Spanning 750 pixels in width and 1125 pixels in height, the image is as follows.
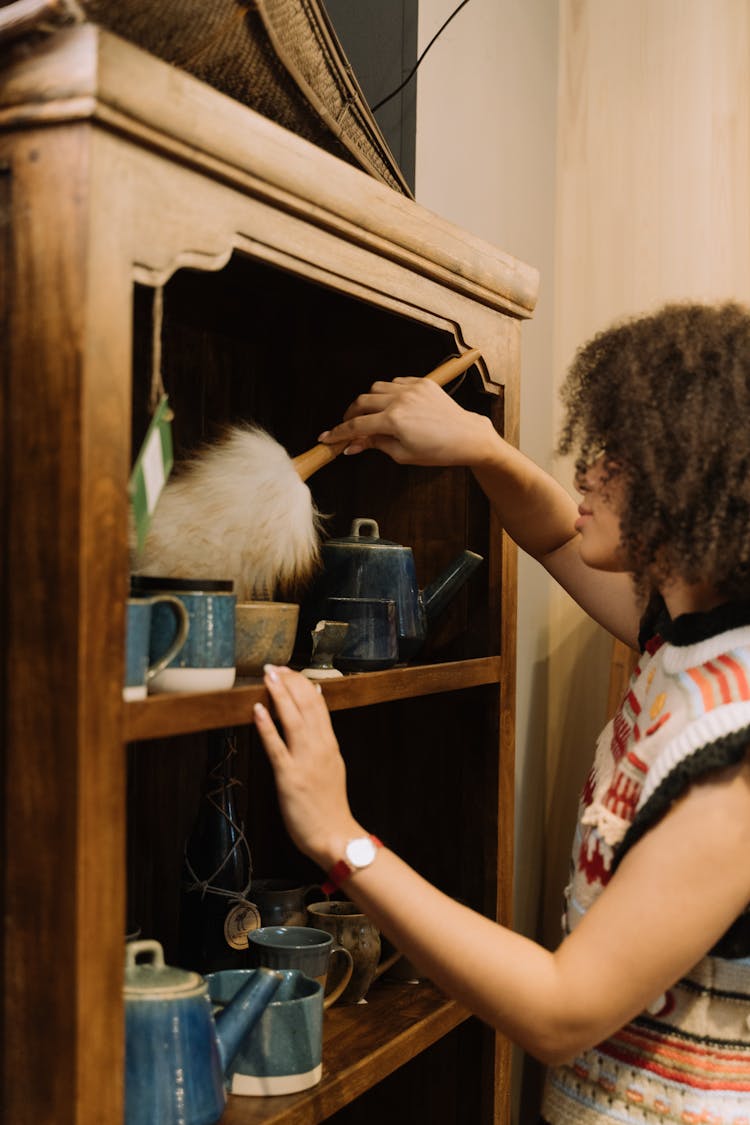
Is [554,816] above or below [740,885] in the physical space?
below

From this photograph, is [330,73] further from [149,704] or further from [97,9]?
[149,704]

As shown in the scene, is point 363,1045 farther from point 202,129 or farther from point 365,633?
point 202,129

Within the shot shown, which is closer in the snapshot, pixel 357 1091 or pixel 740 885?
pixel 740 885

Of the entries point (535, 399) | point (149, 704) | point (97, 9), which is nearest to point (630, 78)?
point (535, 399)

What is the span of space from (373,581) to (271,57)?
563mm

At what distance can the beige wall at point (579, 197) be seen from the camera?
2.08m

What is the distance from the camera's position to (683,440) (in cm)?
106

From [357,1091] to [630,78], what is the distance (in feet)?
6.01

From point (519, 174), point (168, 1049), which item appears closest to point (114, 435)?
point (168, 1049)

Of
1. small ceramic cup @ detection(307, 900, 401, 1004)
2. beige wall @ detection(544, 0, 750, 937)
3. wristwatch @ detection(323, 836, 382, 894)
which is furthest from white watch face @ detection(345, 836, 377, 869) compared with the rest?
beige wall @ detection(544, 0, 750, 937)

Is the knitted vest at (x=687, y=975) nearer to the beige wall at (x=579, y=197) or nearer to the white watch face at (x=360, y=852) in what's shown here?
the white watch face at (x=360, y=852)

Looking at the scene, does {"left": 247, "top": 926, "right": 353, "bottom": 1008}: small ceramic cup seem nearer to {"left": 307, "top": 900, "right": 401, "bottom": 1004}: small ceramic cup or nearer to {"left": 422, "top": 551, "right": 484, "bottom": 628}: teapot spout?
{"left": 307, "top": 900, "right": 401, "bottom": 1004}: small ceramic cup

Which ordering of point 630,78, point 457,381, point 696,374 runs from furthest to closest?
point 630,78, point 457,381, point 696,374

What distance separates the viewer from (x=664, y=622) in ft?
3.92
